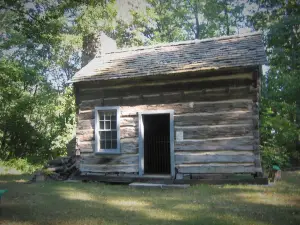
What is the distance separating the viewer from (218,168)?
10023mm

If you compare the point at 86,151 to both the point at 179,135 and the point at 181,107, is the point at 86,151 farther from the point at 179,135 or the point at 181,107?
the point at 181,107

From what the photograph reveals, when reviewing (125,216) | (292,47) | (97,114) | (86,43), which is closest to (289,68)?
(292,47)

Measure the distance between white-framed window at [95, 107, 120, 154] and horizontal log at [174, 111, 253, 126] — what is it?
8.08 feet

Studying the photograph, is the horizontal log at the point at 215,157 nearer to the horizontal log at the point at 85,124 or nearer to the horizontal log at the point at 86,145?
the horizontal log at the point at 86,145

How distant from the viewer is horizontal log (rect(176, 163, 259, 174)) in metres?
9.76

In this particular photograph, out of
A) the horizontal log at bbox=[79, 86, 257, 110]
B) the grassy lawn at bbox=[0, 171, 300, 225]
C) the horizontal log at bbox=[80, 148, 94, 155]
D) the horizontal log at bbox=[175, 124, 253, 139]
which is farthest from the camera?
the horizontal log at bbox=[80, 148, 94, 155]

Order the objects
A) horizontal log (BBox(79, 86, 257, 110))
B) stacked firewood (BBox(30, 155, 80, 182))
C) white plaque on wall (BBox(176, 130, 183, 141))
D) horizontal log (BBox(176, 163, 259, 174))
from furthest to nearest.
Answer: stacked firewood (BBox(30, 155, 80, 182)) < white plaque on wall (BBox(176, 130, 183, 141)) < horizontal log (BBox(79, 86, 257, 110)) < horizontal log (BBox(176, 163, 259, 174))

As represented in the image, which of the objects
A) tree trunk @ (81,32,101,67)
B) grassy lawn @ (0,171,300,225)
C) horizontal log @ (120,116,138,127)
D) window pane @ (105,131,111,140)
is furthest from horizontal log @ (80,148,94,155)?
tree trunk @ (81,32,101,67)

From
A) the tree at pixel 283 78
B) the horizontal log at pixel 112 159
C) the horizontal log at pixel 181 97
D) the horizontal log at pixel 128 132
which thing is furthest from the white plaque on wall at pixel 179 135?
the tree at pixel 283 78

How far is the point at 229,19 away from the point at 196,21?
3130mm

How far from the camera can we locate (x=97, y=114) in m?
11.6

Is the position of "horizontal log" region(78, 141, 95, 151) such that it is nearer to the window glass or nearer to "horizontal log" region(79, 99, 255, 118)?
the window glass

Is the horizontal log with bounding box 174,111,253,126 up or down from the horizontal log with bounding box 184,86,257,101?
down

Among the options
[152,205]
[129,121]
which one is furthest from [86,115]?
[152,205]
